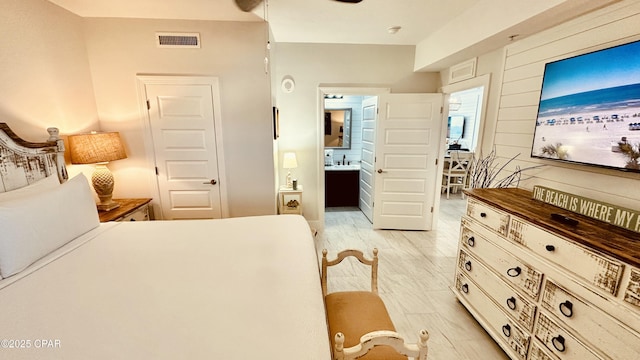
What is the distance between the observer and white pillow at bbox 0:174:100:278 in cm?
130

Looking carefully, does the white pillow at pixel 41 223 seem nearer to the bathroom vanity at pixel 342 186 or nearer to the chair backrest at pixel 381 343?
the chair backrest at pixel 381 343

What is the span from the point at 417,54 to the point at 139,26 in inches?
127

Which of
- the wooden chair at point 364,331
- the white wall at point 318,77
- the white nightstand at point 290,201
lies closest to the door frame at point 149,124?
the white nightstand at point 290,201

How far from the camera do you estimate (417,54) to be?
338 centimetres

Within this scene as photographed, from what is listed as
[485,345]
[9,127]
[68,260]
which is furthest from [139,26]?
[485,345]

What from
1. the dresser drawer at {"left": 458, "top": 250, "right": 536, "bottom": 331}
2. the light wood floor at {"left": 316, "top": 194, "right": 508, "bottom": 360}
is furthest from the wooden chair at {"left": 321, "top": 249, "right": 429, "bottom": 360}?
the dresser drawer at {"left": 458, "top": 250, "right": 536, "bottom": 331}

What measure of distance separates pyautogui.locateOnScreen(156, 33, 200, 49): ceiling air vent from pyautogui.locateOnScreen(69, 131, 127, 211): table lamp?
3.38 ft

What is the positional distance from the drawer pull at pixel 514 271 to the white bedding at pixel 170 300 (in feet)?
4.04

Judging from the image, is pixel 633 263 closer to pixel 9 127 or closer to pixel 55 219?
pixel 55 219

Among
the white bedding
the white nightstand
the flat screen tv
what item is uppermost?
the flat screen tv

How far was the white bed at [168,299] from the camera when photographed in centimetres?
89

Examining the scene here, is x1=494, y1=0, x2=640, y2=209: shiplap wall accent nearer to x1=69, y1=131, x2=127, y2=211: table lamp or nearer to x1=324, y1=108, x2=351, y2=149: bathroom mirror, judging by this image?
x1=324, y1=108, x2=351, y2=149: bathroom mirror

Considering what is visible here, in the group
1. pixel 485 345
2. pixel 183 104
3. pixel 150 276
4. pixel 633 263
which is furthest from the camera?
pixel 183 104

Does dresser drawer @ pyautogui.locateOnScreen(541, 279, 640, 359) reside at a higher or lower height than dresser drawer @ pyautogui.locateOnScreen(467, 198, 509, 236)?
lower
